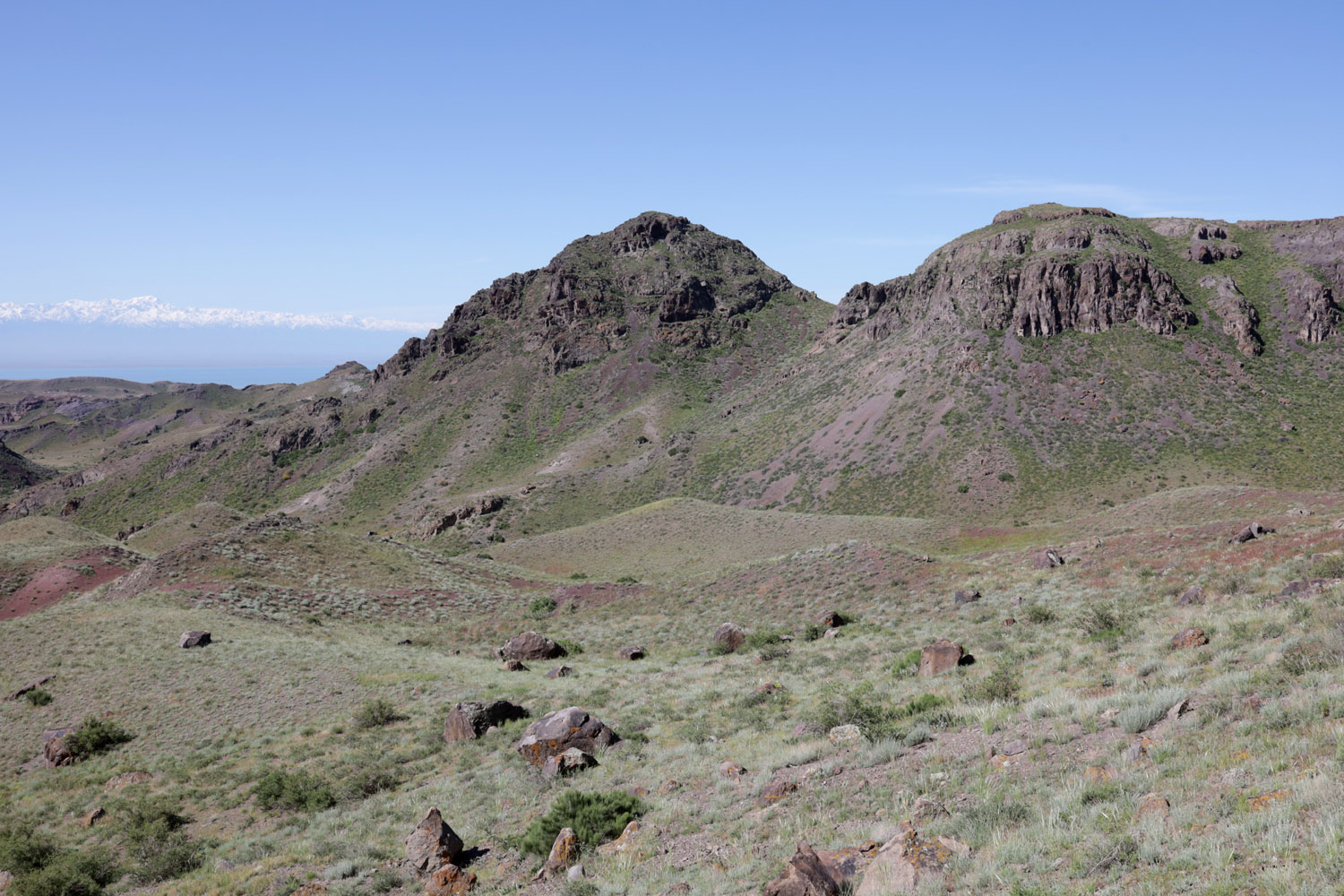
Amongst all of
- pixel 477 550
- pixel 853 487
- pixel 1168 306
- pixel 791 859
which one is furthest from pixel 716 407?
pixel 791 859

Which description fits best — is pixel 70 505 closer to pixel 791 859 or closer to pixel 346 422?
pixel 346 422

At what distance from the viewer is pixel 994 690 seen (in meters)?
Result: 13.8

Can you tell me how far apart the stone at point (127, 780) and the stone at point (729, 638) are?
17535mm

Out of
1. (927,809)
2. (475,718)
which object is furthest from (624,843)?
(475,718)

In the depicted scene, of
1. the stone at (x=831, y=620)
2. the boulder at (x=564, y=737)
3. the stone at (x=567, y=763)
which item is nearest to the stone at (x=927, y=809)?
the stone at (x=567, y=763)

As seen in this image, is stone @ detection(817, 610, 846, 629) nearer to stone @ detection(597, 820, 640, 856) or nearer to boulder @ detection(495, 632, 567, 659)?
boulder @ detection(495, 632, 567, 659)

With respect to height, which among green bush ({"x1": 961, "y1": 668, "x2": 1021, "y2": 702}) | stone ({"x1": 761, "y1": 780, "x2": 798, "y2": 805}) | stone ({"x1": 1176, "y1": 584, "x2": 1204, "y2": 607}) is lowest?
stone ({"x1": 761, "y1": 780, "x2": 798, "y2": 805})

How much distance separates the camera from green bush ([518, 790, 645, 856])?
11.2 m

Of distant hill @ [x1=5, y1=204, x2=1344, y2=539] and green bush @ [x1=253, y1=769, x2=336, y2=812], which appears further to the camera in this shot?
distant hill @ [x1=5, y1=204, x2=1344, y2=539]

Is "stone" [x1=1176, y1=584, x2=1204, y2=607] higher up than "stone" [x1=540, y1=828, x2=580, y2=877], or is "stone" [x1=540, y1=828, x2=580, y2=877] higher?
"stone" [x1=1176, y1=584, x2=1204, y2=607]

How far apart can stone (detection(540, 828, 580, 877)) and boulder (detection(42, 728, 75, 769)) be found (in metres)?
17.7

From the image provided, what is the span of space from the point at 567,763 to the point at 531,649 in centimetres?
1374

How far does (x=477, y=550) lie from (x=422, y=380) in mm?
69827

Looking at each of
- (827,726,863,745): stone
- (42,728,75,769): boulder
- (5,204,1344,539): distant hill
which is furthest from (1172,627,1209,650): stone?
(5,204,1344,539): distant hill
